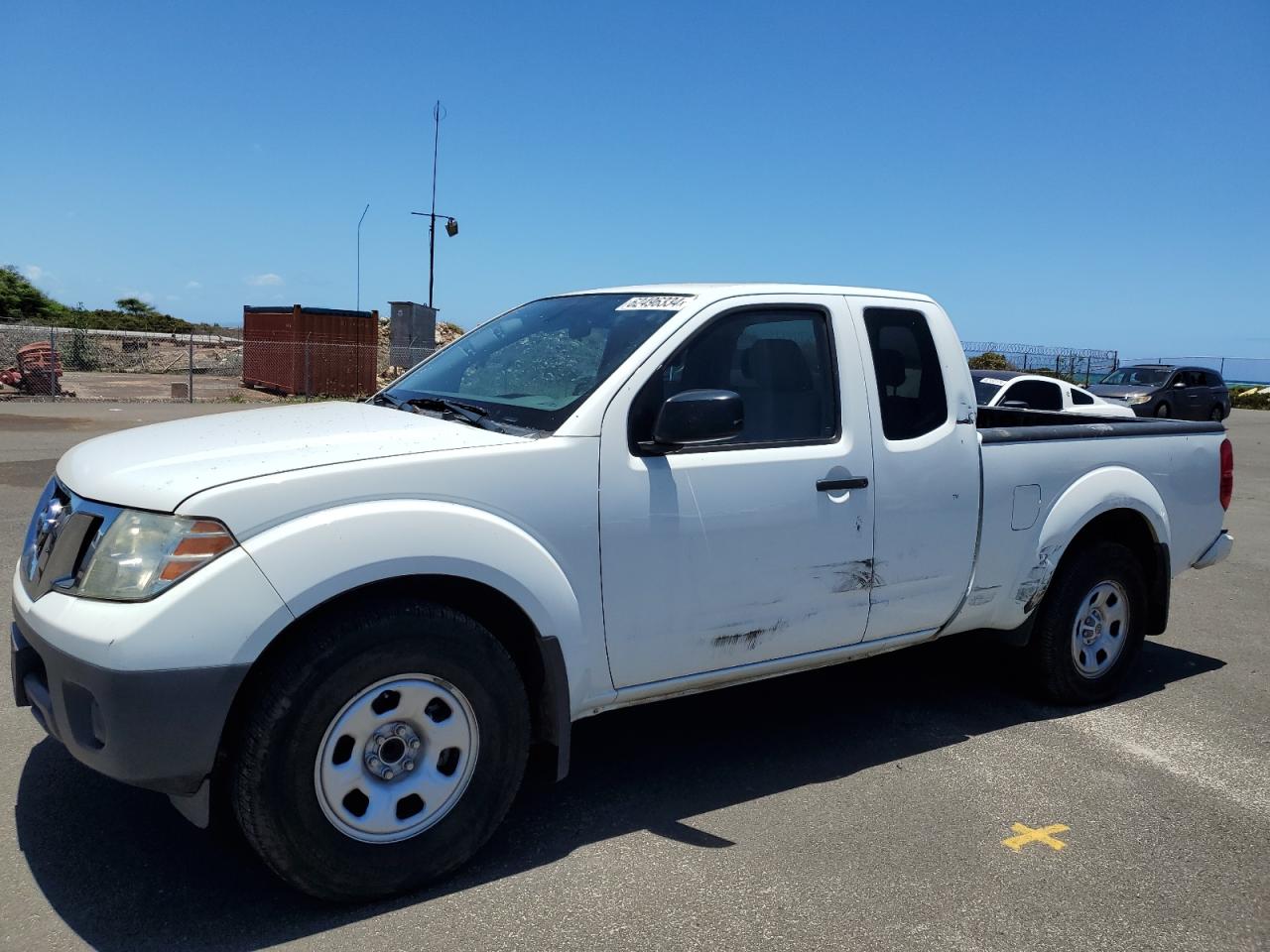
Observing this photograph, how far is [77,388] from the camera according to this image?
2408cm

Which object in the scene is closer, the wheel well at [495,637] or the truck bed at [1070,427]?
the wheel well at [495,637]

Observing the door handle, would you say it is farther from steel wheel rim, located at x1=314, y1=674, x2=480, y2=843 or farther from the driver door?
steel wheel rim, located at x1=314, y1=674, x2=480, y2=843

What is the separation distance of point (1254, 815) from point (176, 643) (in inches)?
153

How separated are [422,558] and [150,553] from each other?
73 centimetres

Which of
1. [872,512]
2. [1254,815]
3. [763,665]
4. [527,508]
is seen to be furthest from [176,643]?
[1254,815]

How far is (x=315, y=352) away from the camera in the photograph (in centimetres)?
2536

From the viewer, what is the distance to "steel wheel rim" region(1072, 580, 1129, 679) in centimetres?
503

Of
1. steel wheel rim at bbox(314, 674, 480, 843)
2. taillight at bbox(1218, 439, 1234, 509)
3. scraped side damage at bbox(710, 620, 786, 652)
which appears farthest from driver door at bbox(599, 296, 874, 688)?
taillight at bbox(1218, 439, 1234, 509)

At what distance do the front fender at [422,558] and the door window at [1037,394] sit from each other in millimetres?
11335

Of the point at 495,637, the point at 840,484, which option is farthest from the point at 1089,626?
the point at 495,637

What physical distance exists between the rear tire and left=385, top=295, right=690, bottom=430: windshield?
247cm

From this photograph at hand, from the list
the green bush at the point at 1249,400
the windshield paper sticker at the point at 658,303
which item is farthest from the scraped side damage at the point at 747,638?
the green bush at the point at 1249,400

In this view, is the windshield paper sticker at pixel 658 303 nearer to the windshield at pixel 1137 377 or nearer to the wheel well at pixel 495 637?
the wheel well at pixel 495 637

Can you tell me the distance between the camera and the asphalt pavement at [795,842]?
120 inches
